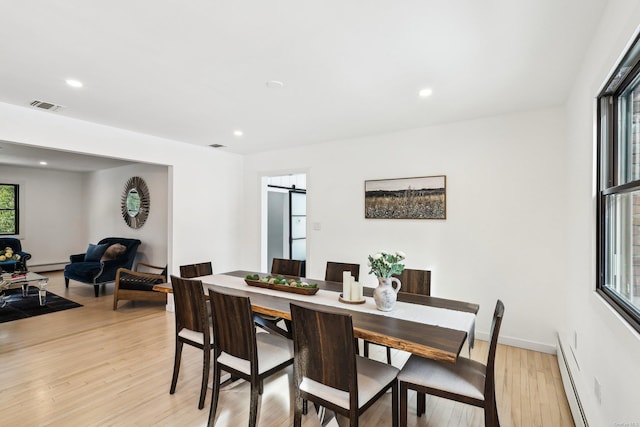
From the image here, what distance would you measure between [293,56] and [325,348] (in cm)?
187

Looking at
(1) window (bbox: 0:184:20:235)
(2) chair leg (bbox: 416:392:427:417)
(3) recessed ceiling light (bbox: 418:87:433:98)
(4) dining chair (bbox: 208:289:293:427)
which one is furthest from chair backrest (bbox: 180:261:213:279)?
(1) window (bbox: 0:184:20:235)

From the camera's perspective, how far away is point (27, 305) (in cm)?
485

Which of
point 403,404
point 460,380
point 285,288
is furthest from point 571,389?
point 285,288

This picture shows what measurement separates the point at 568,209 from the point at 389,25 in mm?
2356

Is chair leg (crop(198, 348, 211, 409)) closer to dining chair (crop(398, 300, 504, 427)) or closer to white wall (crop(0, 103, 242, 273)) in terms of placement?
dining chair (crop(398, 300, 504, 427))

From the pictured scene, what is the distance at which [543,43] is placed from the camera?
2.05m

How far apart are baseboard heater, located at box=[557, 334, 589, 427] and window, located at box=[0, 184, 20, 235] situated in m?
9.92

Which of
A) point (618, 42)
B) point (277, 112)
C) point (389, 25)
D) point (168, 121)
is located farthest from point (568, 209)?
point (168, 121)

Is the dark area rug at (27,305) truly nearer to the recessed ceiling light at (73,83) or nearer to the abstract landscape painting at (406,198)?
the recessed ceiling light at (73,83)

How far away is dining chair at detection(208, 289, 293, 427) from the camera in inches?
76.9

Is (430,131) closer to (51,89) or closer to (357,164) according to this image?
(357,164)

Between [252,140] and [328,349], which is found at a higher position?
[252,140]

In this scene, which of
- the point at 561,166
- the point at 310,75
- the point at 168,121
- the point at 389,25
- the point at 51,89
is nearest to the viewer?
the point at 389,25

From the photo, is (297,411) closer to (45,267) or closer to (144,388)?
(144,388)
